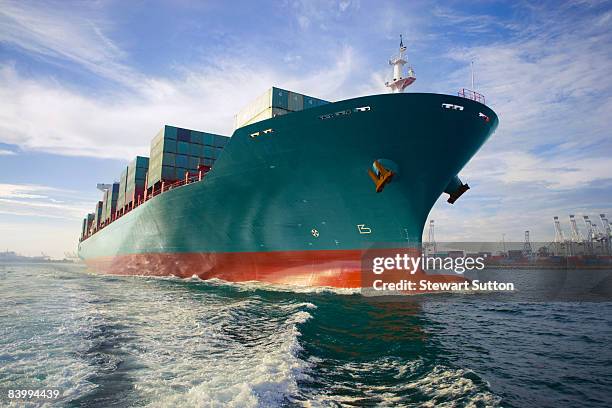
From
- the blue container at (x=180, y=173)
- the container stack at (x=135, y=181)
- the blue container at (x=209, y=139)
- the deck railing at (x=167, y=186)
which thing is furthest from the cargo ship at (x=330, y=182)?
the container stack at (x=135, y=181)

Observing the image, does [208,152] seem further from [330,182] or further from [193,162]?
[330,182]

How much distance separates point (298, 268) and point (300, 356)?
10082 millimetres

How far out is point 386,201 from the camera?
1544 cm

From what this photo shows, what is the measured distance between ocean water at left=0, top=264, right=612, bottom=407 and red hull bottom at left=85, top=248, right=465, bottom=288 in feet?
9.41

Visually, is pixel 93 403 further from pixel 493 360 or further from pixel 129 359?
pixel 493 360

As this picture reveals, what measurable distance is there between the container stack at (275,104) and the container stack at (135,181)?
18095 millimetres

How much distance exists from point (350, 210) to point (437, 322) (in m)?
6.41

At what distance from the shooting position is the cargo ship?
14773 mm

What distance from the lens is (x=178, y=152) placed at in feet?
94.6

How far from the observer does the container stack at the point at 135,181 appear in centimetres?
3480

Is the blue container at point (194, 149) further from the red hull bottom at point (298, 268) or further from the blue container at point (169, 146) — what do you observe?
the red hull bottom at point (298, 268)

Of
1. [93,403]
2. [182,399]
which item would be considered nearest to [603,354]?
[182,399]

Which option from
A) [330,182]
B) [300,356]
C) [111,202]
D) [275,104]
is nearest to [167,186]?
[275,104]

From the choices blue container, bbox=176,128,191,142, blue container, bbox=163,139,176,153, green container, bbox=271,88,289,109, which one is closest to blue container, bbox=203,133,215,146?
blue container, bbox=176,128,191,142
